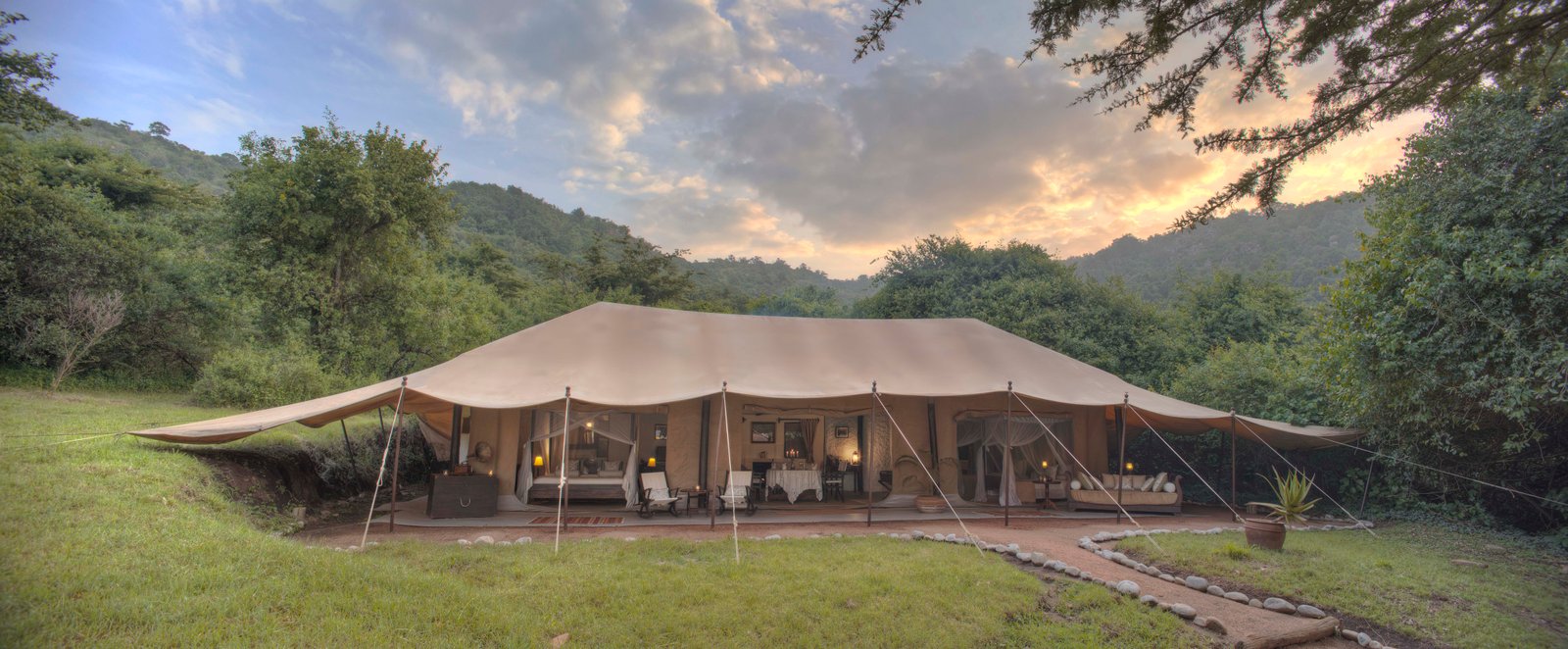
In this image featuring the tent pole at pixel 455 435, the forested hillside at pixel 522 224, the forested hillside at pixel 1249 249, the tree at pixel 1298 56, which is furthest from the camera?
the forested hillside at pixel 522 224

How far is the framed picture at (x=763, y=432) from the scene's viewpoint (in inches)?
431

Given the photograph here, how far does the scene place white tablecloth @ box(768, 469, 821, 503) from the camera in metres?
10.0

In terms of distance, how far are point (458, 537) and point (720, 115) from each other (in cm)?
939

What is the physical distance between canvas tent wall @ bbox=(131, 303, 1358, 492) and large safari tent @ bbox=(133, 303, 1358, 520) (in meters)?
0.03

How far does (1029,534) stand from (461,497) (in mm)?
7440

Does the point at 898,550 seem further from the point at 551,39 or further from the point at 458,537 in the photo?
the point at 551,39

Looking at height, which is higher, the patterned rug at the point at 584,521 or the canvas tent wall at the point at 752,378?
the canvas tent wall at the point at 752,378

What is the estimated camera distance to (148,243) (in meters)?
13.2

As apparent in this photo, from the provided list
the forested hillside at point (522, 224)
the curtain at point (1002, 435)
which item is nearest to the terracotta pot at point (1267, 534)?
the curtain at point (1002, 435)

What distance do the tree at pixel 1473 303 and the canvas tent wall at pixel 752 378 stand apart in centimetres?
132

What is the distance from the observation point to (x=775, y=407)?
33.9 ft

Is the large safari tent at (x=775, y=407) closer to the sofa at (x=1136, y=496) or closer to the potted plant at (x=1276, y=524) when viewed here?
the sofa at (x=1136, y=496)

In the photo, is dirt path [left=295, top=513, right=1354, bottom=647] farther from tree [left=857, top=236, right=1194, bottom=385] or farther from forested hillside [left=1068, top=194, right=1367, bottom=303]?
forested hillside [left=1068, top=194, right=1367, bottom=303]

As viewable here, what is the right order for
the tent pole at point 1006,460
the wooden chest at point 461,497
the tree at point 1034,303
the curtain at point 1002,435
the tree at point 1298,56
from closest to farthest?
the tree at point 1298,56, the wooden chest at point 461,497, the tent pole at point 1006,460, the curtain at point 1002,435, the tree at point 1034,303
